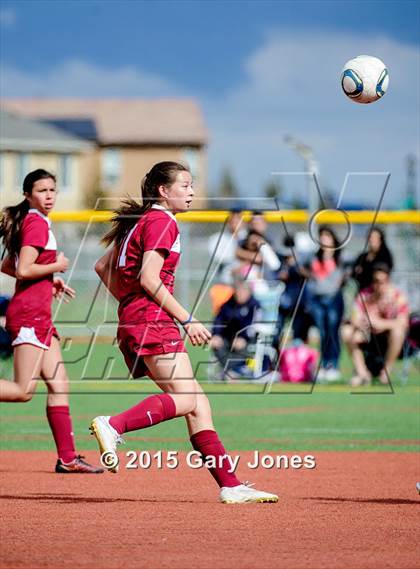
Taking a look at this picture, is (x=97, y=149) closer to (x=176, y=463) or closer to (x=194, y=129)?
(x=194, y=129)

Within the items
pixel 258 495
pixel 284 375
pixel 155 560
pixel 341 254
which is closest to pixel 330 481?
pixel 258 495

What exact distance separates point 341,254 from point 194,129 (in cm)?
6503

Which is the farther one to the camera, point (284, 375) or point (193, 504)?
point (284, 375)

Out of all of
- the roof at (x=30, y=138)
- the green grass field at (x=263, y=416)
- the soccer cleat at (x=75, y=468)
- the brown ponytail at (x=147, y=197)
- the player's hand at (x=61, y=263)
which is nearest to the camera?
the brown ponytail at (x=147, y=197)

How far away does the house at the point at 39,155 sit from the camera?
59.0 m

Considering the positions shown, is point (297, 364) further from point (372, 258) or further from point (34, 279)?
point (34, 279)

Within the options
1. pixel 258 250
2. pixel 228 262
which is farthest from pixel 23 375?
pixel 228 262

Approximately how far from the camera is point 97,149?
3127 inches

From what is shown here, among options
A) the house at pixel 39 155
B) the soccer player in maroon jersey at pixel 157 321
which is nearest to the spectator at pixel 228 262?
the soccer player in maroon jersey at pixel 157 321

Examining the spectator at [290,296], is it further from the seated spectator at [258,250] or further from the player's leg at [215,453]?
the player's leg at [215,453]

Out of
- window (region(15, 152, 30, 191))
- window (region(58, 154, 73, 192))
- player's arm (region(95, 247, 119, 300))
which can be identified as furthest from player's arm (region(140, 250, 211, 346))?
window (region(58, 154, 73, 192))

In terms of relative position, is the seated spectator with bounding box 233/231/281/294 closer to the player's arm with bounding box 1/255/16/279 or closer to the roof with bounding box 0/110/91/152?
the player's arm with bounding box 1/255/16/279

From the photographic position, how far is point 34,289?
29.4ft

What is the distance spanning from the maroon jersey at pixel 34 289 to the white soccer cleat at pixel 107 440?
179 cm
